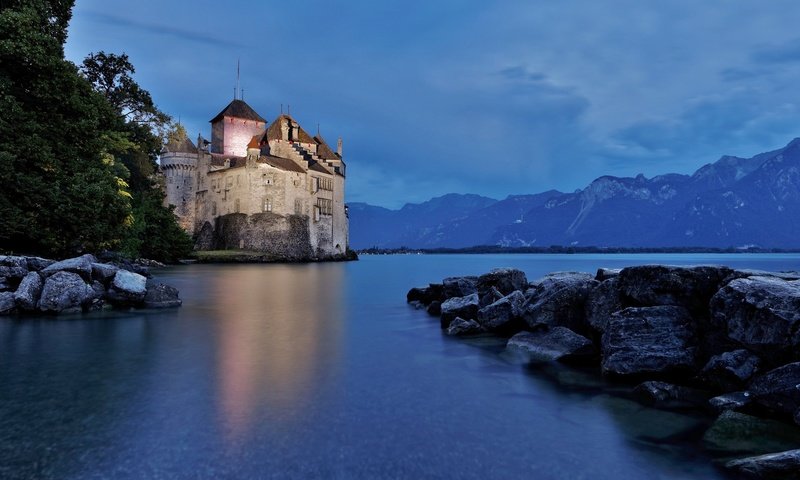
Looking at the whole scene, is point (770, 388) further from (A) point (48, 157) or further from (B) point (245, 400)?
(A) point (48, 157)

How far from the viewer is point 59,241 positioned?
23.4 meters

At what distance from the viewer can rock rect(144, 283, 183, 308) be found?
20.1 metres

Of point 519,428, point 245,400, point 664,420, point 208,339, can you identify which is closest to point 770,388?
point 664,420

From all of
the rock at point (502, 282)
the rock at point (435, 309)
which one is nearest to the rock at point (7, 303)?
the rock at point (435, 309)

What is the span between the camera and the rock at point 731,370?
324 inches

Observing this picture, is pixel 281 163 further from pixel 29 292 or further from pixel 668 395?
pixel 668 395

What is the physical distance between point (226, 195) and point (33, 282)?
6865 cm

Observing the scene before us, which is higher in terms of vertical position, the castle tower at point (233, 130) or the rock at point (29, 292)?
the castle tower at point (233, 130)

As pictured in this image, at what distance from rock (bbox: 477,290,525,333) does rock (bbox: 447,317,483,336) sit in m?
0.29

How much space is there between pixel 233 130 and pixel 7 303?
8273 cm

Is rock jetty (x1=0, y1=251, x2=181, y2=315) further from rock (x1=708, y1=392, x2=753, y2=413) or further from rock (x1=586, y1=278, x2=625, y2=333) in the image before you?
rock (x1=708, y1=392, x2=753, y2=413)

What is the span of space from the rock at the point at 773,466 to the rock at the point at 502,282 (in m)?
14.8

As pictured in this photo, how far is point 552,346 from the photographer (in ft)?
39.5

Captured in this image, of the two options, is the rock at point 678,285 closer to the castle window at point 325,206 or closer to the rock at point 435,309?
the rock at point 435,309
